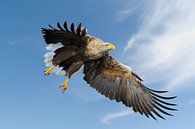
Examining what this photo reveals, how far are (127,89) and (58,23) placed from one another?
3991 mm

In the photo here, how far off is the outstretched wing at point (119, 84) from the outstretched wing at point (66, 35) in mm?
1862

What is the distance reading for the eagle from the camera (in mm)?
15305

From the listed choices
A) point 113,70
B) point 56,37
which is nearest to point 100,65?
point 113,70

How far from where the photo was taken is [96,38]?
15.7 metres

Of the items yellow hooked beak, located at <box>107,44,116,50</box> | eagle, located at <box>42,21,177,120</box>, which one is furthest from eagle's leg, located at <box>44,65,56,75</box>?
yellow hooked beak, located at <box>107,44,116,50</box>

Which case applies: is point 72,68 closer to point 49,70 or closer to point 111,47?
point 49,70

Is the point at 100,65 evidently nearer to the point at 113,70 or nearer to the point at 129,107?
the point at 113,70

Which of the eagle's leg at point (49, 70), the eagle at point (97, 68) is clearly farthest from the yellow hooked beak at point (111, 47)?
the eagle's leg at point (49, 70)

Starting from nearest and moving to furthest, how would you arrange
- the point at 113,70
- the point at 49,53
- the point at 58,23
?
the point at 58,23 → the point at 49,53 → the point at 113,70

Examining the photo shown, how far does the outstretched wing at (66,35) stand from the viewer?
14.9 meters

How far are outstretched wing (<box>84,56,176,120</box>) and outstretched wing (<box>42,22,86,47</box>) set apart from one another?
186 cm

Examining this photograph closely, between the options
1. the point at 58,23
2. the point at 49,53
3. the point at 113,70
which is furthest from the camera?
the point at 113,70

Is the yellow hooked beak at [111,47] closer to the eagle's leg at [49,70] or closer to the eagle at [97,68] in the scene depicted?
the eagle at [97,68]

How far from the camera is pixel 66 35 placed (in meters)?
15.1
